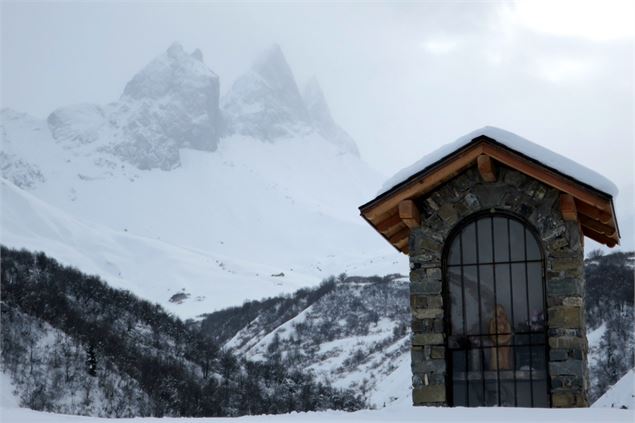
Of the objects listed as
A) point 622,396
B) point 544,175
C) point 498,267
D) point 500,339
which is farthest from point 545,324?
point 622,396

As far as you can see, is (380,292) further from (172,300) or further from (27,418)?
(27,418)

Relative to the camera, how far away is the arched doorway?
10805 millimetres

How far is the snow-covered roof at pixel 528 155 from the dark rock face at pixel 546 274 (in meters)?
0.31

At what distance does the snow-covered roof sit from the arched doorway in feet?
2.47

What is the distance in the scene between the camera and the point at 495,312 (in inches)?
434

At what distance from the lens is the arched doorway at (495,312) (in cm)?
1080

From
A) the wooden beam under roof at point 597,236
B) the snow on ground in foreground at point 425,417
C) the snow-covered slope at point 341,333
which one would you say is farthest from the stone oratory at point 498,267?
the snow-covered slope at point 341,333

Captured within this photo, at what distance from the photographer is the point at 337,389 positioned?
58.8 meters

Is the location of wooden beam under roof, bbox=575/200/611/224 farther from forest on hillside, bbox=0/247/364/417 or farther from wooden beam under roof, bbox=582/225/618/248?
forest on hillside, bbox=0/247/364/417

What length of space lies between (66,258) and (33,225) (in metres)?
12.6

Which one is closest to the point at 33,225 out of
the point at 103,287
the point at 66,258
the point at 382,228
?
the point at 66,258

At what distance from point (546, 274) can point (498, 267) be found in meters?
0.55

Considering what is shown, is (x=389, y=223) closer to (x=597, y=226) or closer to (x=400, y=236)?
(x=400, y=236)

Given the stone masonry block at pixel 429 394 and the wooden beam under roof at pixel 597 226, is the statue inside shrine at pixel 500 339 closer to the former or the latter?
the stone masonry block at pixel 429 394
